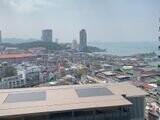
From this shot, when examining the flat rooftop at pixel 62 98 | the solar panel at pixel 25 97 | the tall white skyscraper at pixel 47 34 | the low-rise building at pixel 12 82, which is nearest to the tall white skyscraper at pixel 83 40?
the tall white skyscraper at pixel 47 34

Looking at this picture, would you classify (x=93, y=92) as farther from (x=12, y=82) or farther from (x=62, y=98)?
(x=12, y=82)

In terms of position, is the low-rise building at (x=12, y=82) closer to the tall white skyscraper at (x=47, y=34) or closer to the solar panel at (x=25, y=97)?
the solar panel at (x=25, y=97)

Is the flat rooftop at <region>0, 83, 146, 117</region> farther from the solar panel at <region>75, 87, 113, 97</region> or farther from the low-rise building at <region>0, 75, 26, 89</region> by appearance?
the low-rise building at <region>0, 75, 26, 89</region>

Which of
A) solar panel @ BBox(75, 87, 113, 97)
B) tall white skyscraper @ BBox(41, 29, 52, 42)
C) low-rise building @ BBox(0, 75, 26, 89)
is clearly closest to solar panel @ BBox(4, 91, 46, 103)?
solar panel @ BBox(75, 87, 113, 97)

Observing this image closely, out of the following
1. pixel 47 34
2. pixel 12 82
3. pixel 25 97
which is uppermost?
pixel 47 34

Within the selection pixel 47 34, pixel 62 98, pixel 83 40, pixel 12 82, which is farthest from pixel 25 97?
pixel 47 34
